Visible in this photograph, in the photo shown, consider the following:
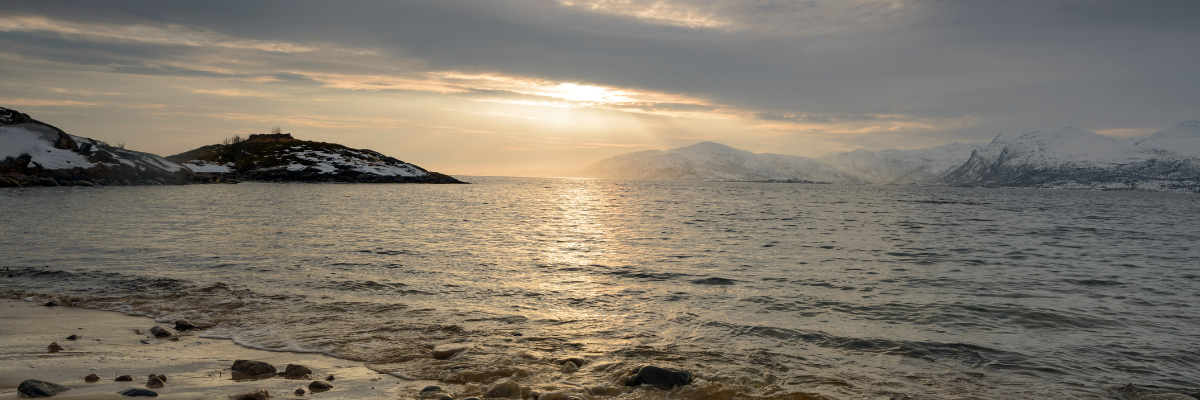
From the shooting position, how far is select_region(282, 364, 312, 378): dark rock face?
843cm

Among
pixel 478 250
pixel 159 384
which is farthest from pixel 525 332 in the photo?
pixel 478 250

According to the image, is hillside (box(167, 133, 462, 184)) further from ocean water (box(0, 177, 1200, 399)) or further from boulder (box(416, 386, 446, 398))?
boulder (box(416, 386, 446, 398))

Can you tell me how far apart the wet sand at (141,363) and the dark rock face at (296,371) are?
0.15 meters

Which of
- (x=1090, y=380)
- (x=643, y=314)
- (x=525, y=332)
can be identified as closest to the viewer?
(x=1090, y=380)

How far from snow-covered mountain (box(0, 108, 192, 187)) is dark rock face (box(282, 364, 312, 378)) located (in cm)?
9005

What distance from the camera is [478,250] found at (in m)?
25.2

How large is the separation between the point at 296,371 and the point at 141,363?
8.40ft

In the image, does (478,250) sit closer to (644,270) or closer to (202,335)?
(644,270)

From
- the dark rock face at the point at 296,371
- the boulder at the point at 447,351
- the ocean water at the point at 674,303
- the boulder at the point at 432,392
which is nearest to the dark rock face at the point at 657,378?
the ocean water at the point at 674,303

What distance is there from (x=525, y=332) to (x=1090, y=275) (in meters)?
22.0

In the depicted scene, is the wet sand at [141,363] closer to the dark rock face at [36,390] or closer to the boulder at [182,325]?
the dark rock face at [36,390]

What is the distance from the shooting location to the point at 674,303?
15.1 metres

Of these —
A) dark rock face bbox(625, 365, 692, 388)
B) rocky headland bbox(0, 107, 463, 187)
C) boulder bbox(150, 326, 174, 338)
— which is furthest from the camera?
rocky headland bbox(0, 107, 463, 187)

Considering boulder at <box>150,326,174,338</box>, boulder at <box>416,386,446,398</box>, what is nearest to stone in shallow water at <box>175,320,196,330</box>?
boulder at <box>150,326,174,338</box>
